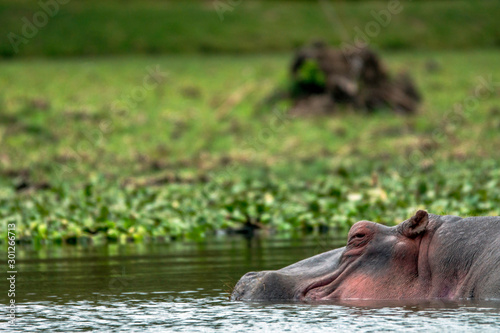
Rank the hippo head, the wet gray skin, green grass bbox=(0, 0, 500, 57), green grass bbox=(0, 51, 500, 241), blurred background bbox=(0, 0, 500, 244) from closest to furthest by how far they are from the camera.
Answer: the hippo head < the wet gray skin < green grass bbox=(0, 51, 500, 241) < blurred background bbox=(0, 0, 500, 244) < green grass bbox=(0, 0, 500, 57)

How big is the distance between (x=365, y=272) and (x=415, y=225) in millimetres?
417

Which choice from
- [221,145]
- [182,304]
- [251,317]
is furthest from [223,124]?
[251,317]

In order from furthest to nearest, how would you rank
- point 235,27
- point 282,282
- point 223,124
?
point 235,27, point 223,124, point 282,282

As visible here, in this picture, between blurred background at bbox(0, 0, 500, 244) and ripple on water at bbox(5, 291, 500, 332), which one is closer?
ripple on water at bbox(5, 291, 500, 332)

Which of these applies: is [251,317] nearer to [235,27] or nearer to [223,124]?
[223,124]

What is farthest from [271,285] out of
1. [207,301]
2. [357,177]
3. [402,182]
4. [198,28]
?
[198,28]

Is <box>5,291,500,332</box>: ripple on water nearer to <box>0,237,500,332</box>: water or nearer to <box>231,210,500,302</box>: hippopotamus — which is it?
<box>0,237,500,332</box>: water

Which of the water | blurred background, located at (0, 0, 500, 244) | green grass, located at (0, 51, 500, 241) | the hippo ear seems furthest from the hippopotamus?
green grass, located at (0, 51, 500, 241)

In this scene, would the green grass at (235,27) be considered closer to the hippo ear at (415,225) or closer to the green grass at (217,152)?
the green grass at (217,152)

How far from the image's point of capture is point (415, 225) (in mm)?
6273

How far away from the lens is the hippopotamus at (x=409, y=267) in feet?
20.1

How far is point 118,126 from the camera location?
2448 centimetres

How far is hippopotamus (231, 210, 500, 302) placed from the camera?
6117mm

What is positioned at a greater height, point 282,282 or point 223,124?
point 223,124
